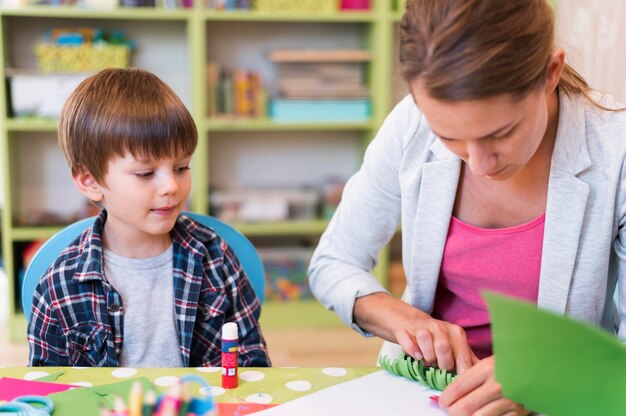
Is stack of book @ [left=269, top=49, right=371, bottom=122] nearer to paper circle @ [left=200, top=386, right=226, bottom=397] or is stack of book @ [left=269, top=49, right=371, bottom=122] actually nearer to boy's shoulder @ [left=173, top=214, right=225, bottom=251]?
boy's shoulder @ [left=173, top=214, right=225, bottom=251]

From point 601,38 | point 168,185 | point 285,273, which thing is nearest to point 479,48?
point 168,185

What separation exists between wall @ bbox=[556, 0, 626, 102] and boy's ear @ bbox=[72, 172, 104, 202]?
102 cm

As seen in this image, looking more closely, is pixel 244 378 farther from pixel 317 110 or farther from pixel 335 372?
pixel 317 110

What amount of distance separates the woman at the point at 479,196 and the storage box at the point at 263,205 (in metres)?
1.68

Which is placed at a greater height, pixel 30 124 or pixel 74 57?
pixel 74 57

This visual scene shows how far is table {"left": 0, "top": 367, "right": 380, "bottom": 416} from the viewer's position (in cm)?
95

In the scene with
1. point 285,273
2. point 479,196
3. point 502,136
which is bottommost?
point 285,273

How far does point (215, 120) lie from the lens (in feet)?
9.38

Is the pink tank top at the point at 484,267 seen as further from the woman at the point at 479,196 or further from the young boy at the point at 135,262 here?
the young boy at the point at 135,262

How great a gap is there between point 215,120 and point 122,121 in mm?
1665

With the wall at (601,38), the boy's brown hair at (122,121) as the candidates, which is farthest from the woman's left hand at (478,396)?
the wall at (601,38)

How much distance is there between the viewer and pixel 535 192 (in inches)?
44.6

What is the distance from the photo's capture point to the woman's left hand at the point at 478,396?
88 cm

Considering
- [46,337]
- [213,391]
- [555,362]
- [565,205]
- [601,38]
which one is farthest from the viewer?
[601,38]
